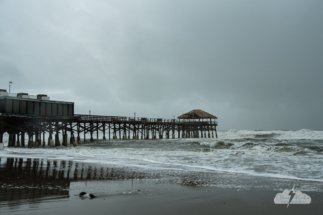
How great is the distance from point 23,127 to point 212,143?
2420 centimetres

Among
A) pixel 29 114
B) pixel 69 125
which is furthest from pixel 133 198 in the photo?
pixel 69 125

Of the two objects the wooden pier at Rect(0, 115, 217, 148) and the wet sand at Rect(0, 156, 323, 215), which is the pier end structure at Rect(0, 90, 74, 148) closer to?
the wooden pier at Rect(0, 115, 217, 148)

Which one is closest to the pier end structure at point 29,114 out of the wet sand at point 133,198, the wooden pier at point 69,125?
the wooden pier at point 69,125

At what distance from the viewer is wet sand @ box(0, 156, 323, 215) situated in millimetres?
4617

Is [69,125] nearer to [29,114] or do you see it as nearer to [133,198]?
[29,114]

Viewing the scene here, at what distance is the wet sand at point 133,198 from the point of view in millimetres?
4617

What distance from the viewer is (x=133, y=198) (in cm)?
553

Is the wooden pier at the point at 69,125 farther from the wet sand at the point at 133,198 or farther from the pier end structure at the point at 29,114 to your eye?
the wet sand at the point at 133,198

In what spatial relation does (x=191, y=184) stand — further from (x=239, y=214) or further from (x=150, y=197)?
(x=239, y=214)

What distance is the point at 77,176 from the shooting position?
8398mm

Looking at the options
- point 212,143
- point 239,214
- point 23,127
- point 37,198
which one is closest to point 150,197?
point 239,214

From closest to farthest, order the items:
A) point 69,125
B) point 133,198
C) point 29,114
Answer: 1. point 133,198
2. point 29,114
3. point 69,125

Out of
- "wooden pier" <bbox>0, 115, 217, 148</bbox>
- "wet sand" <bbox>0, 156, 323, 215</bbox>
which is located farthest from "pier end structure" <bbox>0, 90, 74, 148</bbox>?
"wet sand" <bbox>0, 156, 323, 215</bbox>

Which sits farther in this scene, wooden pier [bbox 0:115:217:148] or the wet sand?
wooden pier [bbox 0:115:217:148]
